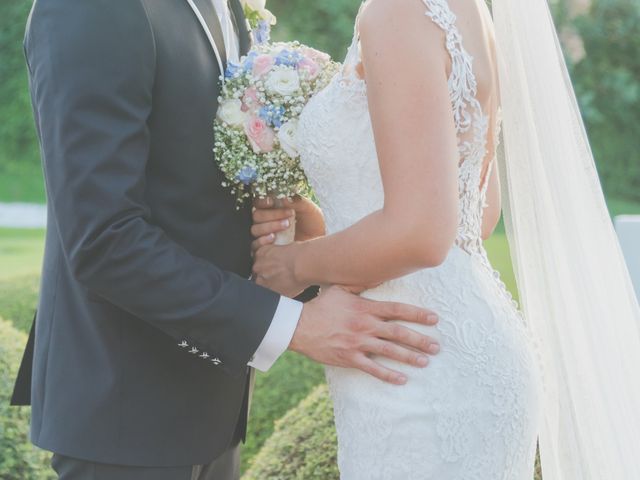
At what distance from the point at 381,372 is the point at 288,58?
0.80 m

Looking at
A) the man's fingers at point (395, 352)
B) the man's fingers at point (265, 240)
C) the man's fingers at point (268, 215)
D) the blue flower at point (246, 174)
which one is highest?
the blue flower at point (246, 174)

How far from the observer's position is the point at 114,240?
220cm

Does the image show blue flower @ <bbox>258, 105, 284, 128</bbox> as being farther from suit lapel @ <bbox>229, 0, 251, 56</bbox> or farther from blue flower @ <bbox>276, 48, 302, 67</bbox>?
suit lapel @ <bbox>229, 0, 251, 56</bbox>

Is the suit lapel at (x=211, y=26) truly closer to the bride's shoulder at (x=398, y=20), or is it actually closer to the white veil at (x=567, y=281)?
the bride's shoulder at (x=398, y=20)

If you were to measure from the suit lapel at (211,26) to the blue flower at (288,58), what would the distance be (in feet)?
0.45

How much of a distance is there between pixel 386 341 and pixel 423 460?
28cm

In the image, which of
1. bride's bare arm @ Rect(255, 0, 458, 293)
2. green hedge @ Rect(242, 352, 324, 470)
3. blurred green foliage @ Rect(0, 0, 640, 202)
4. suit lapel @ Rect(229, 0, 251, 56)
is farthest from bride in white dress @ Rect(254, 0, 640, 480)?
blurred green foliage @ Rect(0, 0, 640, 202)

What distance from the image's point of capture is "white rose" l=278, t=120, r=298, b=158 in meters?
2.51

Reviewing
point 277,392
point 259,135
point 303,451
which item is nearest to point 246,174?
point 259,135

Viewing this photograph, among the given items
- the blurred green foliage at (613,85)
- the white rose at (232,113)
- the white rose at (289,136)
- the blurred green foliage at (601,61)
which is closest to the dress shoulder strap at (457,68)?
the white rose at (289,136)

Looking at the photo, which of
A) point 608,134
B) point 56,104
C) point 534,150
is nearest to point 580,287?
point 534,150

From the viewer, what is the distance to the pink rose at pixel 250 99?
2473 millimetres

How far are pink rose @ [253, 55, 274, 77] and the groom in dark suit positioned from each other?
9cm

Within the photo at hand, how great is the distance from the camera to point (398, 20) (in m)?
2.19
